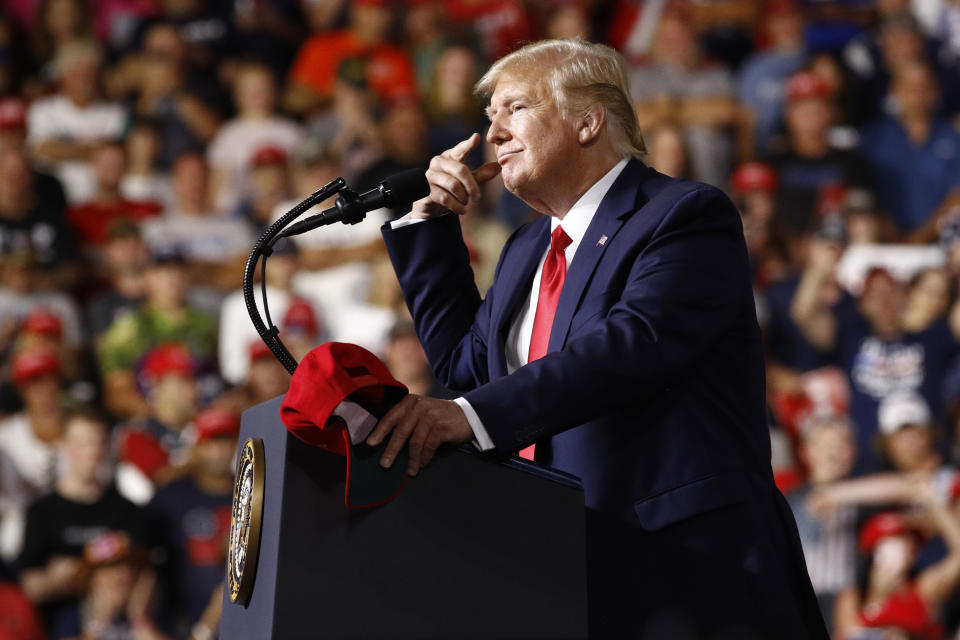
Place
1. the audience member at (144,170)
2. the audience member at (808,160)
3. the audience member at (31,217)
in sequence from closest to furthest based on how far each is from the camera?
the audience member at (31,217) → the audience member at (808,160) → the audience member at (144,170)

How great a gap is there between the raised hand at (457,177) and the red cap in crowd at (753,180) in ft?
14.1

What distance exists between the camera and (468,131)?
6371 millimetres

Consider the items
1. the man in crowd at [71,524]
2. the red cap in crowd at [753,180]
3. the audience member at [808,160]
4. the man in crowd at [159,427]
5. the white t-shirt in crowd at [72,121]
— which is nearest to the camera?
the man in crowd at [71,524]

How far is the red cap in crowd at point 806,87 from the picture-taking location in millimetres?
6527

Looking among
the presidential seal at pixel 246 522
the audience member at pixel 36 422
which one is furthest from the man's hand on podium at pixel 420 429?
the audience member at pixel 36 422

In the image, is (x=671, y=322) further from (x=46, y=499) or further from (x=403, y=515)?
(x=46, y=499)

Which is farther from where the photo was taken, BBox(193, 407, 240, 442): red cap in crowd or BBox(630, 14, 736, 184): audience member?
BBox(630, 14, 736, 184): audience member

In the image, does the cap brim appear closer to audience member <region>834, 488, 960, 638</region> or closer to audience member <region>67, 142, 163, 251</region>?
audience member <region>834, 488, 960, 638</region>

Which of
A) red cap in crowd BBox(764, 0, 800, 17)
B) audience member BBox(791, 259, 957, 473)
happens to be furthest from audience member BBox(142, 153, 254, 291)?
red cap in crowd BBox(764, 0, 800, 17)

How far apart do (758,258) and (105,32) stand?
384 centimetres

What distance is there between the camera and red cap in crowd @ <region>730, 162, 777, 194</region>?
6.08 meters

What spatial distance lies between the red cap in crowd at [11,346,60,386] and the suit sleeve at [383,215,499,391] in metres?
3.49

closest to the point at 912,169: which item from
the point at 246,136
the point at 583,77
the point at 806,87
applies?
the point at 806,87

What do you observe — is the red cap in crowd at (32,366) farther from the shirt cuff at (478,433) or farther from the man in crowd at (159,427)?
the shirt cuff at (478,433)
